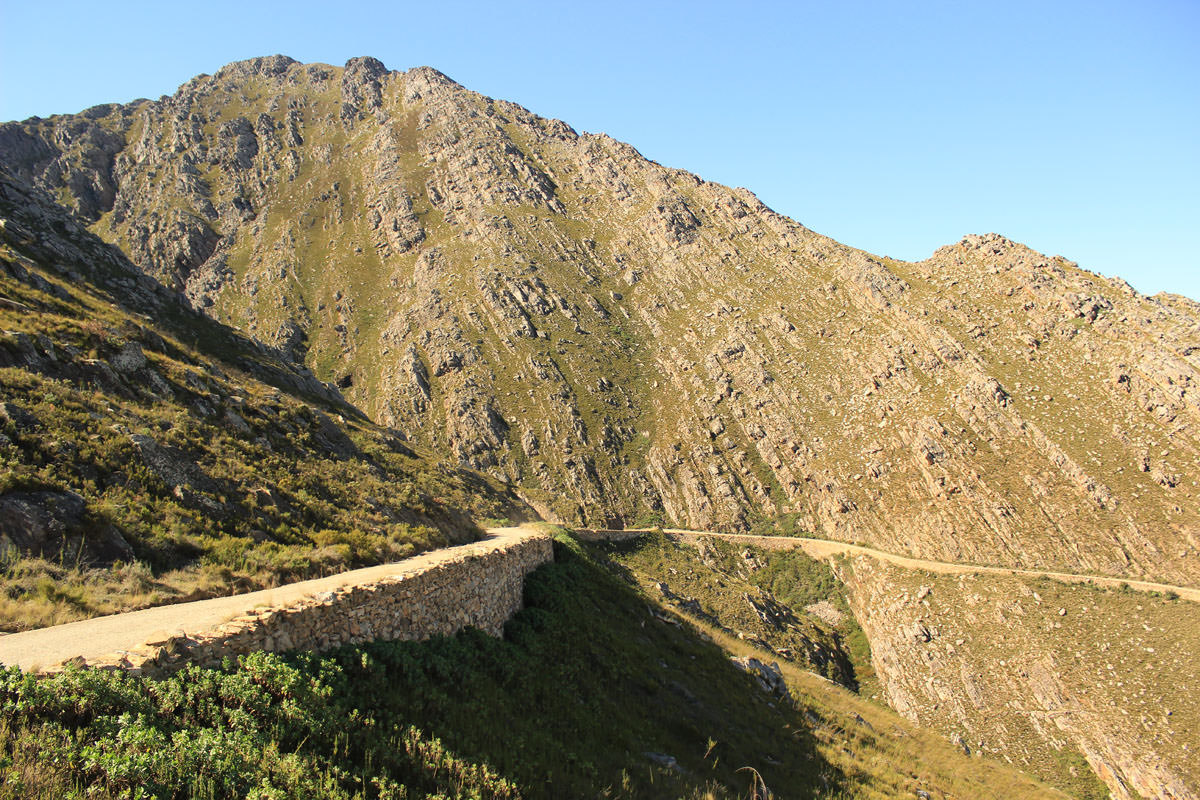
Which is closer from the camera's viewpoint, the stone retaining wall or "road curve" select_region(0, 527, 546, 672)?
"road curve" select_region(0, 527, 546, 672)

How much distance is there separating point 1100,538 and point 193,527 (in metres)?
79.3

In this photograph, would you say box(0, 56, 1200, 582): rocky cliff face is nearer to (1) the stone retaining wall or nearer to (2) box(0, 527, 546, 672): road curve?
(1) the stone retaining wall

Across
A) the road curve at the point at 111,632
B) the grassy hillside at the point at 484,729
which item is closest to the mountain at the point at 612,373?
the road curve at the point at 111,632

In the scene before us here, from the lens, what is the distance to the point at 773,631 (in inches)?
1779

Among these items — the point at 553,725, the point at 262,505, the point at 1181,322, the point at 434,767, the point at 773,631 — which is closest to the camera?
the point at 434,767

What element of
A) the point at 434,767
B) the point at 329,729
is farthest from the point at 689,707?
the point at 329,729

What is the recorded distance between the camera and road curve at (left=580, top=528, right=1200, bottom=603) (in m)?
49.9

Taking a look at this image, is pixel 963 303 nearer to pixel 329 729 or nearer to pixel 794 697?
pixel 794 697

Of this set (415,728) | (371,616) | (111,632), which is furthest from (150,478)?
(415,728)

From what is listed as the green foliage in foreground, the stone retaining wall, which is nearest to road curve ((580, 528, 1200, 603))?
the green foliage in foreground

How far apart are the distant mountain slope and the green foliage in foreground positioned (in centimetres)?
463

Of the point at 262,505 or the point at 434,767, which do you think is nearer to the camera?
the point at 434,767

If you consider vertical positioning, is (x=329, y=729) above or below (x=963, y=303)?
below

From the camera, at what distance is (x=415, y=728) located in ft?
24.6
